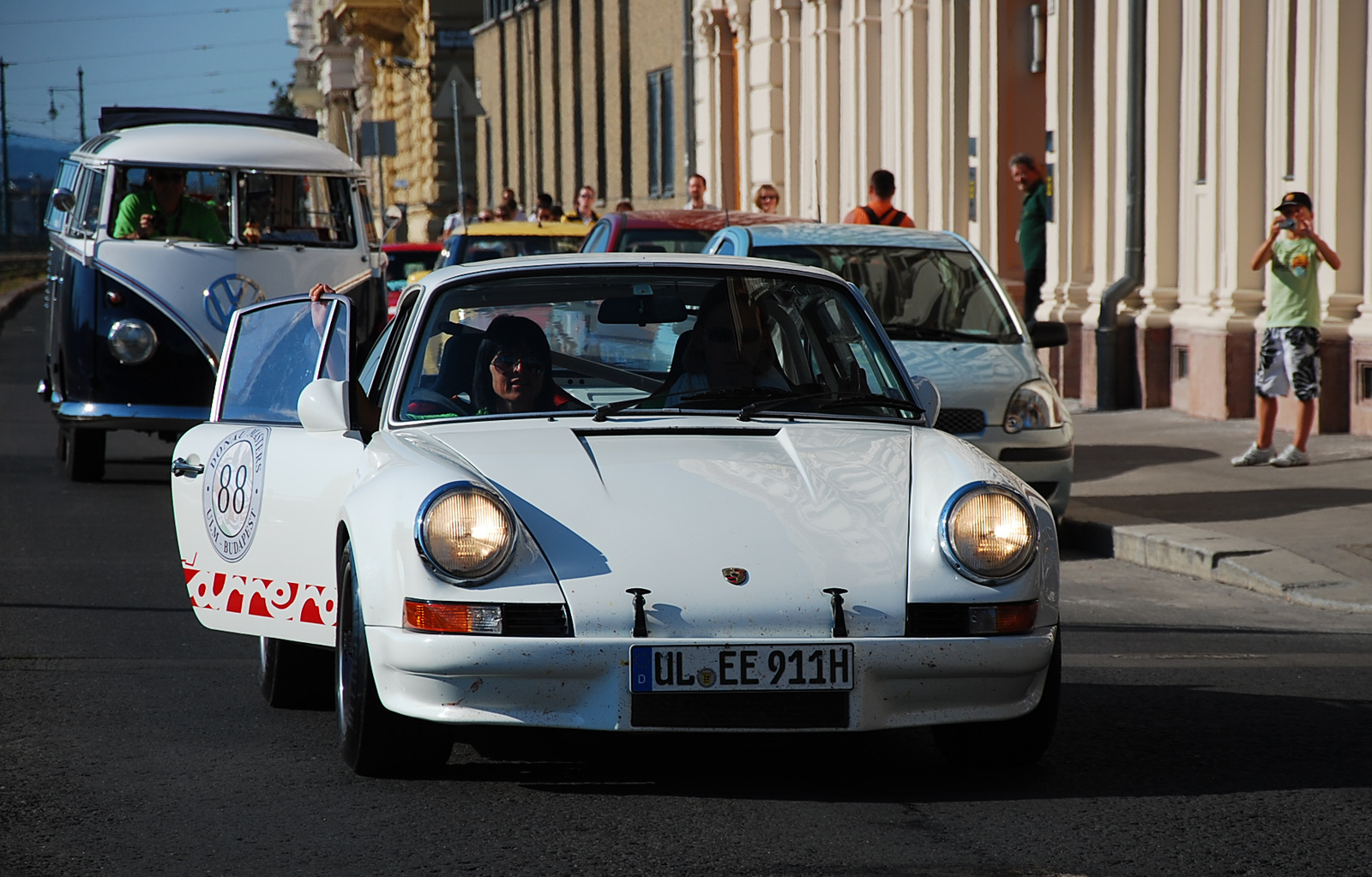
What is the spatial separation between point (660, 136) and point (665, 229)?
22648 millimetres

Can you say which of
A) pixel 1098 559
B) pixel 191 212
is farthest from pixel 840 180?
pixel 1098 559

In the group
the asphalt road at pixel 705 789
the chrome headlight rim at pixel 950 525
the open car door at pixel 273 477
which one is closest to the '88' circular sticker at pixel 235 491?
the open car door at pixel 273 477

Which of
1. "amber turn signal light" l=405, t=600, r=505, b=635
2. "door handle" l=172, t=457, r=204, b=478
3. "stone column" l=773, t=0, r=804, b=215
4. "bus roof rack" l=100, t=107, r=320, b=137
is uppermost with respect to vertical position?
"stone column" l=773, t=0, r=804, b=215

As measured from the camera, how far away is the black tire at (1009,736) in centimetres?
539

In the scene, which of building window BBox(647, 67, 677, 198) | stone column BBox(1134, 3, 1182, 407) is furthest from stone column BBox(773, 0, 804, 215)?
stone column BBox(1134, 3, 1182, 407)

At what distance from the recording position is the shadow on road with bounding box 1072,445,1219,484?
1365 centimetres

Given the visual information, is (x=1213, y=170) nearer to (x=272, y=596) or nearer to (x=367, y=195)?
(x=367, y=195)

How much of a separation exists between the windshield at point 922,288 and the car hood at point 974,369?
0.19 meters

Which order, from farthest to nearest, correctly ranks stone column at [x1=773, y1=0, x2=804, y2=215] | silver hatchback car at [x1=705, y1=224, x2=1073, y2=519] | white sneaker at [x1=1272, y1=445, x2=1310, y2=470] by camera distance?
stone column at [x1=773, y1=0, x2=804, y2=215] → white sneaker at [x1=1272, y1=445, x2=1310, y2=470] → silver hatchback car at [x1=705, y1=224, x2=1073, y2=519]

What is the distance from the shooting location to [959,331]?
11648 millimetres

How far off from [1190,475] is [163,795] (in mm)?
9081

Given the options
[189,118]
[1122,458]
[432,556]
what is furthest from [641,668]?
[189,118]

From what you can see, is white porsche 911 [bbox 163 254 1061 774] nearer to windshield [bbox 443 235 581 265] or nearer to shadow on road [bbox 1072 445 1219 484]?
shadow on road [bbox 1072 445 1219 484]

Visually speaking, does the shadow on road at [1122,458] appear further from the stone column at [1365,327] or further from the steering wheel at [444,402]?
the steering wheel at [444,402]
